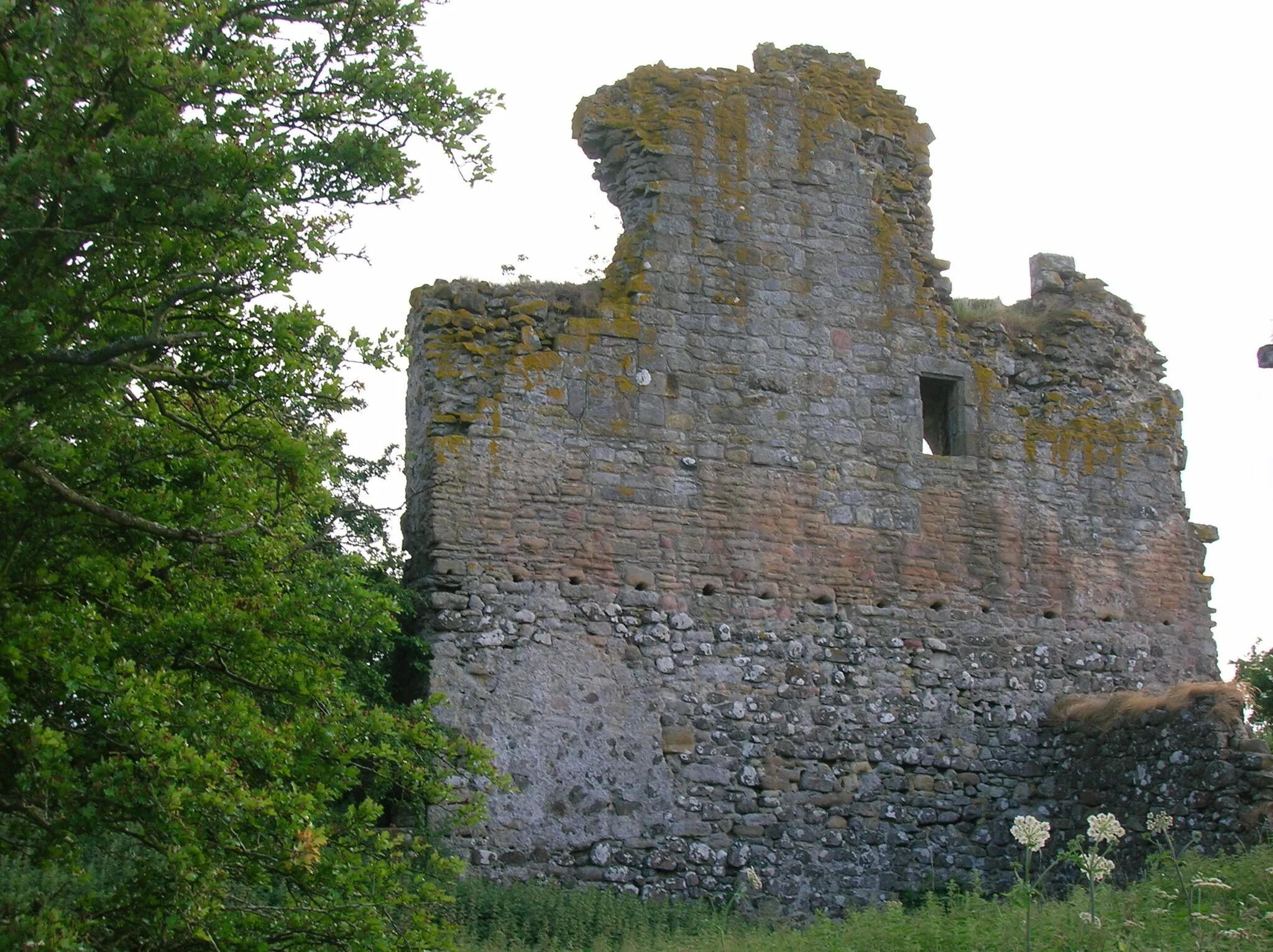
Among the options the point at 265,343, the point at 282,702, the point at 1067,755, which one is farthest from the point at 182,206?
the point at 1067,755

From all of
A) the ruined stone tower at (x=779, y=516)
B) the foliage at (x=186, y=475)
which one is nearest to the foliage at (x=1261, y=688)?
the ruined stone tower at (x=779, y=516)

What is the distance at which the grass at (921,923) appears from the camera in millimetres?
6801

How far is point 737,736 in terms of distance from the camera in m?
11.1

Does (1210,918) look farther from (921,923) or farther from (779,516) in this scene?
(779,516)

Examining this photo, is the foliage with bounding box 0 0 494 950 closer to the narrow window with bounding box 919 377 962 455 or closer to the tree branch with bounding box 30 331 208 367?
the tree branch with bounding box 30 331 208 367

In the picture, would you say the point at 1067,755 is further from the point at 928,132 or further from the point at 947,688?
the point at 928,132

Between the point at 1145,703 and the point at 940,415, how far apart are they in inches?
129

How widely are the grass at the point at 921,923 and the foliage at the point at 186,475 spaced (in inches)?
73.5

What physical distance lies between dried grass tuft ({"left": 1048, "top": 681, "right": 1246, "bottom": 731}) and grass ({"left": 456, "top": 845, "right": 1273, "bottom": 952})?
4.82 ft

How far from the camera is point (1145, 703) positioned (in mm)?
11203

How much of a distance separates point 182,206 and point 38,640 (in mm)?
2003

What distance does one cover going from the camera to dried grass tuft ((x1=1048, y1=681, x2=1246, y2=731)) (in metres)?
10.4

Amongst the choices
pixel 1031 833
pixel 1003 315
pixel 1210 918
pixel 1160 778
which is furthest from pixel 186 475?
pixel 1003 315

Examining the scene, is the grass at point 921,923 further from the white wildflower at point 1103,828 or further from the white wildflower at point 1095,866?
the white wildflower at point 1095,866
